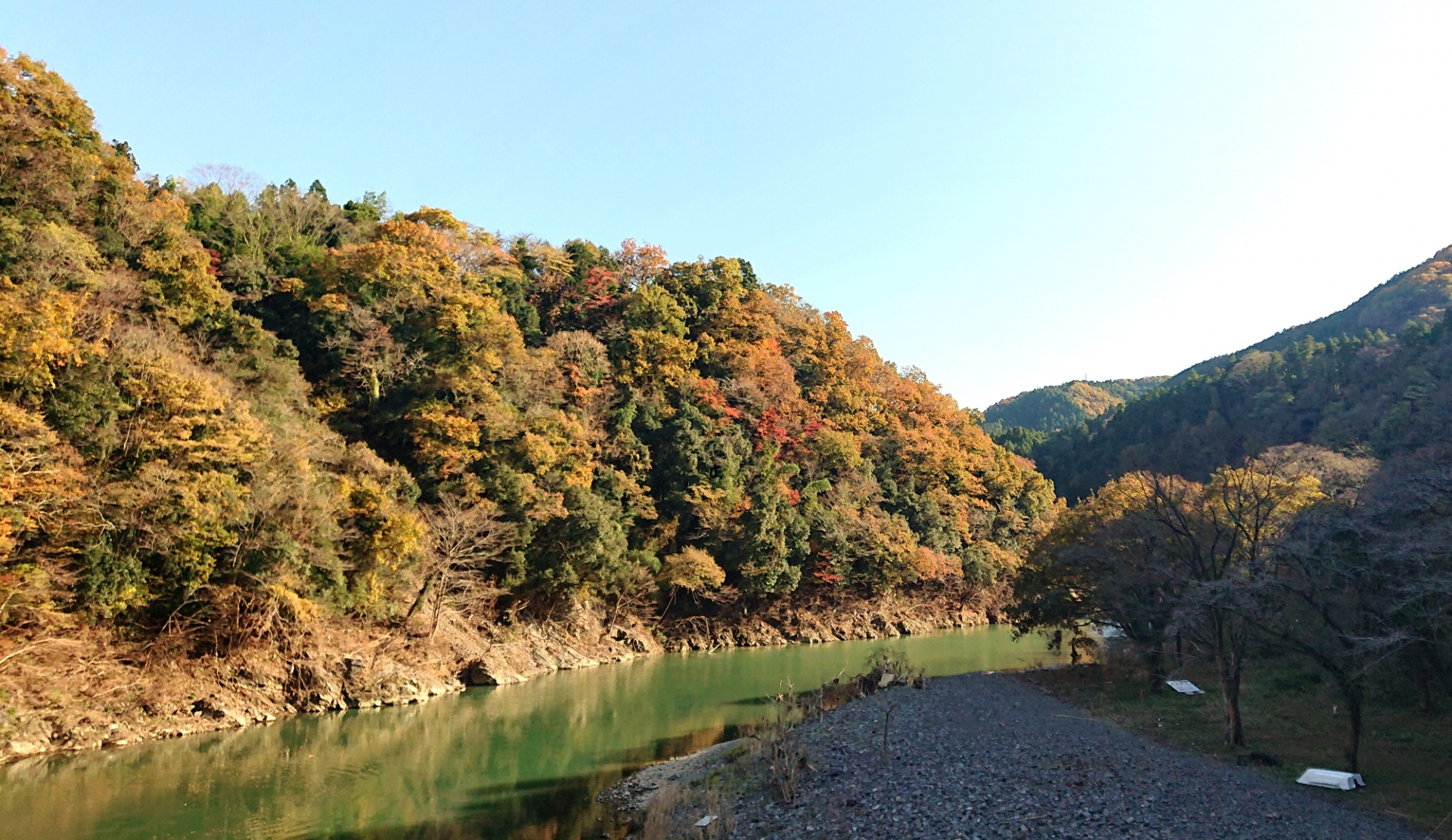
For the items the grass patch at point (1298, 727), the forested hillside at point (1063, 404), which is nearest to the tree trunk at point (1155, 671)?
the grass patch at point (1298, 727)

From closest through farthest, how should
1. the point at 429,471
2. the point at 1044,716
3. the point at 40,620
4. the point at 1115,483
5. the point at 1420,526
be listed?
the point at 1420,526 → the point at 40,620 → the point at 1044,716 → the point at 429,471 → the point at 1115,483

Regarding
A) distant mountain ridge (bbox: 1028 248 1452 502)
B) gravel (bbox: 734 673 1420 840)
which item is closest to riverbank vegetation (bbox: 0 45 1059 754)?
gravel (bbox: 734 673 1420 840)

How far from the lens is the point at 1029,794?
1155 centimetres

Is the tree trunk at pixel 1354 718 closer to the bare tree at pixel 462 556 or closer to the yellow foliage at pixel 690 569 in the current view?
the bare tree at pixel 462 556

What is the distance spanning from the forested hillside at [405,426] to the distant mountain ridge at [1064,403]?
2687 inches

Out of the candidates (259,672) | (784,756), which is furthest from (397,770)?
(784,756)

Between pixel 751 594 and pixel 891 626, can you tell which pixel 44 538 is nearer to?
pixel 751 594

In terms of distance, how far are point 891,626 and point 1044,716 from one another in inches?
1083

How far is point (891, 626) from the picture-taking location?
152 feet

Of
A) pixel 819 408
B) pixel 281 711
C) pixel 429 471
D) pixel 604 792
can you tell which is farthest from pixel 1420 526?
pixel 819 408

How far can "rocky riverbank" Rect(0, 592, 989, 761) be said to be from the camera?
16.1m

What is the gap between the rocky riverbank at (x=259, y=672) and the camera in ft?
52.7

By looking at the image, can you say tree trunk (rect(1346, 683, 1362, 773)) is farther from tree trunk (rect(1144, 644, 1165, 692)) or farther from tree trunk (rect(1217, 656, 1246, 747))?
tree trunk (rect(1144, 644, 1165, 692))

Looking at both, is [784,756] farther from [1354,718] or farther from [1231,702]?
[1231,702]
